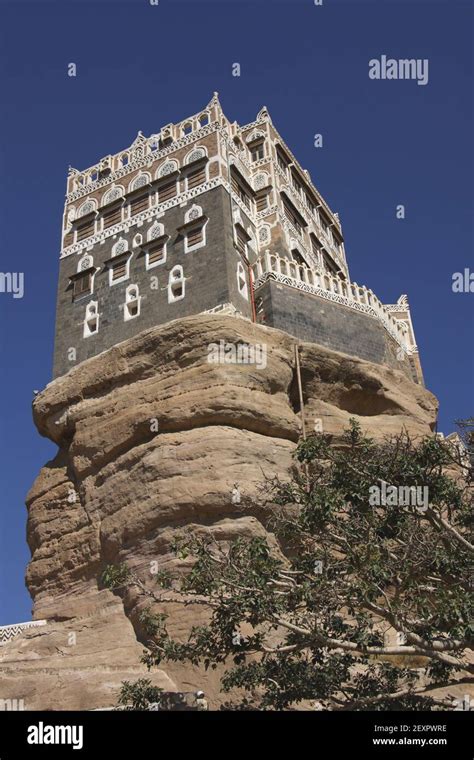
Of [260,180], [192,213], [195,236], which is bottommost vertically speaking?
[195,236]

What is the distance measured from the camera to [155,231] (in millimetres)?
27438

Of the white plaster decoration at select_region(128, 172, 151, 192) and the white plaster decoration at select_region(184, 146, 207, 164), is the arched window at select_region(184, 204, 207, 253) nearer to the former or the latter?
the white plaster decoration at select_region(184, 146, 207, 164)

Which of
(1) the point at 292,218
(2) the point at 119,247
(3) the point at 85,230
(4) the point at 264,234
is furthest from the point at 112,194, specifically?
(1) the point at 292,218

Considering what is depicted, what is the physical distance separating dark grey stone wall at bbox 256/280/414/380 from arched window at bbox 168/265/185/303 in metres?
2.42

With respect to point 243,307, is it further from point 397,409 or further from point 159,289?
point 397,409

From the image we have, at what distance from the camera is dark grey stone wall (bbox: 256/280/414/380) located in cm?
2369

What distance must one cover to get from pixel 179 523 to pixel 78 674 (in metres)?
3.94

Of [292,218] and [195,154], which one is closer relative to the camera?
[195,154]

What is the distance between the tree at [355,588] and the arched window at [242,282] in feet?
36.0

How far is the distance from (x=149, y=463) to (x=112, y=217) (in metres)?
13.3

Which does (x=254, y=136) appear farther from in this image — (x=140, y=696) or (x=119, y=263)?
(x=140, y=696)

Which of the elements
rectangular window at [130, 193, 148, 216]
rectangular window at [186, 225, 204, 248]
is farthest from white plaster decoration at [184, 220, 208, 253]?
rectangular window at [130, 193, 148, 216]

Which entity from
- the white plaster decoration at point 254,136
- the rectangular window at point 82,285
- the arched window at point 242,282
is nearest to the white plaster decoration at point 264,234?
the arched window at point 242,282

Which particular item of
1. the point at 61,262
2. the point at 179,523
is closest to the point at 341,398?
the point at 179,523
